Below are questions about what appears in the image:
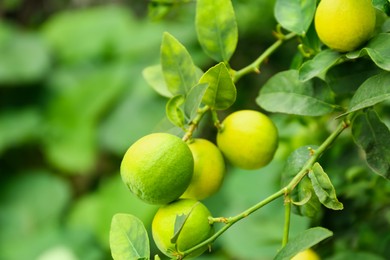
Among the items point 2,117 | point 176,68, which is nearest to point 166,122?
point 176,68

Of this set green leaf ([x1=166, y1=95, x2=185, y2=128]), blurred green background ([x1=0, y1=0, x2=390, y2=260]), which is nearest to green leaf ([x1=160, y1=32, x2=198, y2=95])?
green leaf ([x1=166, y1=95, x2=185, y2=128])

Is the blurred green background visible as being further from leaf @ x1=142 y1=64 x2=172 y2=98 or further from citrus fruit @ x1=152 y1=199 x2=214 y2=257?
citrus fruit @ x1=152 y1=199 x2=214 y2=257

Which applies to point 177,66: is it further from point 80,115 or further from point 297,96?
point 80,115

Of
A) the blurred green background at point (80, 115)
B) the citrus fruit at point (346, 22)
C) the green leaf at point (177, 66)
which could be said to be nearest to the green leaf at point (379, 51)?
the citrus fruit at point (346, 22)

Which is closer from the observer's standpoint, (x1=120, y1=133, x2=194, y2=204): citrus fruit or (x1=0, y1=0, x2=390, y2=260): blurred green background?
(x1=120, y1=133, x2=194, y2=204): citrus fruit

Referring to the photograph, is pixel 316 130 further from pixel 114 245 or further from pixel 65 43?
pixel 65 43

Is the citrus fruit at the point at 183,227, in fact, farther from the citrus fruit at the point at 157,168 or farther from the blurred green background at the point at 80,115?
the blurred green background at the point at 80,115

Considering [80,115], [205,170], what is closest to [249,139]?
[205,170]
